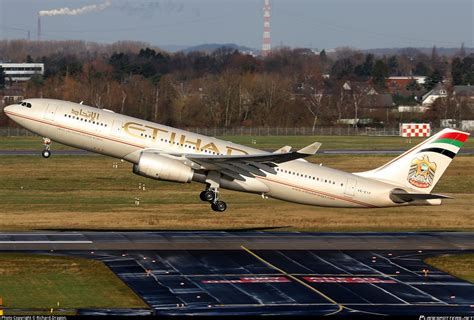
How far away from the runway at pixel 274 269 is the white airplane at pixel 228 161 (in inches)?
113

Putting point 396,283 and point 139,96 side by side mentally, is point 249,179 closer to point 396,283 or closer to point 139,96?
point 396,283

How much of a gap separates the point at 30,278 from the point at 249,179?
17.3m

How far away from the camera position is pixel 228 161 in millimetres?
61219

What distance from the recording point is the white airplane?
6116 cm

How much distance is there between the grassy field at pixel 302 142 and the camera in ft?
461

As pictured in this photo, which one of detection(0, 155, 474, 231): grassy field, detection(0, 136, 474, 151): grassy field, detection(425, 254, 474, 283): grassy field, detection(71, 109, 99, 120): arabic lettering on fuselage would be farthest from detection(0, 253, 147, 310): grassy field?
detection(0, 136, 474, 151): grassy field

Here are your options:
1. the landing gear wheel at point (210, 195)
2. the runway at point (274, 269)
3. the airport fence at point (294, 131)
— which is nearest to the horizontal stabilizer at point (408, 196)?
the runway at point (274, 269)

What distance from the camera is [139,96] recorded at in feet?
620

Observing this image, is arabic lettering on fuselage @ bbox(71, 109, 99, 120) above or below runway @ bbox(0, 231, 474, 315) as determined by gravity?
above

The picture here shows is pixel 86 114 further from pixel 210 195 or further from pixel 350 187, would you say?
pixel 350 187

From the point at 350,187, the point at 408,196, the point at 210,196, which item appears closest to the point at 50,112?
the point at 210,196

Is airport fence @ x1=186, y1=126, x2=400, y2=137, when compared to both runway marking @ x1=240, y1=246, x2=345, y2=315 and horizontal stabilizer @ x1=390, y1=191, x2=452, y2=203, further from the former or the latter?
runway marking @ x1=240, y1=246, x2=345, y2=315

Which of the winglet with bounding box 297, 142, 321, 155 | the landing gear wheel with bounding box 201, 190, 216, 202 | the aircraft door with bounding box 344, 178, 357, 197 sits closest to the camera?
the winglet with bounding box 297, 142, 321, 155

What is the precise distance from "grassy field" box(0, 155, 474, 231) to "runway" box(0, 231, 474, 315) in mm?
5650
